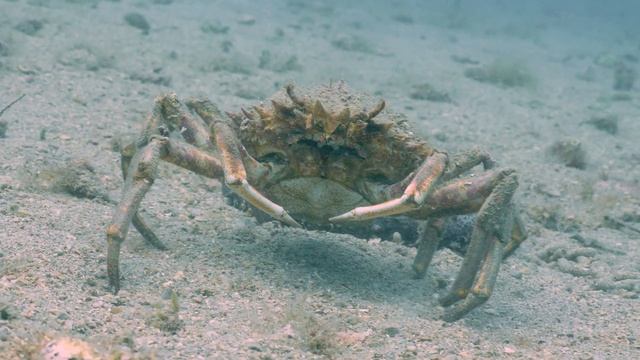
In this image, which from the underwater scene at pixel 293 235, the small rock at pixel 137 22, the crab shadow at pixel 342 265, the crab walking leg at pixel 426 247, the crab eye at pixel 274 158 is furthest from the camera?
the small rock at pixel 137 22

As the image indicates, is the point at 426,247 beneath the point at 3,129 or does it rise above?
above

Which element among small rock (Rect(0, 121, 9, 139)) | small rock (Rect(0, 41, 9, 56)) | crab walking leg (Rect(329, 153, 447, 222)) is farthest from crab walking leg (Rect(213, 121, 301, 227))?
small rock (Rect(0, 41, 9, 56))

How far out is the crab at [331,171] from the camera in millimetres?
4609

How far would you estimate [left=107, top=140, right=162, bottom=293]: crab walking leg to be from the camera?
4625mm

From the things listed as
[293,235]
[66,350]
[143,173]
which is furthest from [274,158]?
[66,350]

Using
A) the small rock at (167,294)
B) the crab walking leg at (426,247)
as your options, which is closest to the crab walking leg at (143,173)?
the small rock at (167,294)

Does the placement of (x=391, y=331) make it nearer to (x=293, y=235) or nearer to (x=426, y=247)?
(x=426, y=247)

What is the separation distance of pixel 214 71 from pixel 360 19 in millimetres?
15878

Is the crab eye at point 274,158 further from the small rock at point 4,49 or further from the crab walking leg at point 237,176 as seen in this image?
the small rock at point 4,49

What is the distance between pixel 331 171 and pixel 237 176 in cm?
70

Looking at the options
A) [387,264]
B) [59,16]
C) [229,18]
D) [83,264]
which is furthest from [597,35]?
[83,264]

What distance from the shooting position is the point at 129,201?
15.6ft

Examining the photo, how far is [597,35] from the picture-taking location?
35.5 metres

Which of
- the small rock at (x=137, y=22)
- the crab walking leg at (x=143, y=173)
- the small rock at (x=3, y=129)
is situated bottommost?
the small rock at (x=137, y=22)
